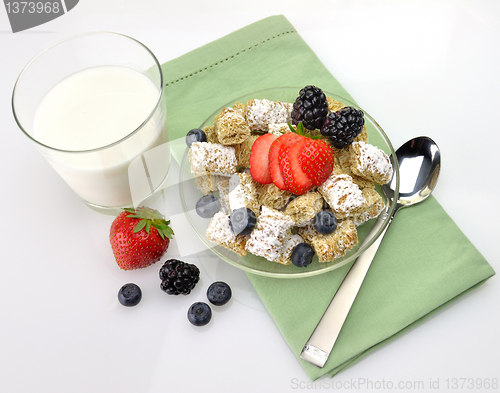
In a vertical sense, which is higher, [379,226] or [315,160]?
[315,160]

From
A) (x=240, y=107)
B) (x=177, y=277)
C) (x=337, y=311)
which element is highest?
(x=240, y=107)

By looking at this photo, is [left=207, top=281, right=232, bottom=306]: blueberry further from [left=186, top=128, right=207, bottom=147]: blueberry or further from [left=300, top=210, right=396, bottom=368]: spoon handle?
[left=186, top=128, right=207, bottom=147]: blueberry

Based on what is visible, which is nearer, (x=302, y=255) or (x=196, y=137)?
(x=302, y=255)

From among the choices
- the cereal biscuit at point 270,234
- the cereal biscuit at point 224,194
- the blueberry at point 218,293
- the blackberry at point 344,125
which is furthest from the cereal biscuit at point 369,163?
the blueberry at point 218,293

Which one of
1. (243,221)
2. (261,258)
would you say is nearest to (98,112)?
(243,221)

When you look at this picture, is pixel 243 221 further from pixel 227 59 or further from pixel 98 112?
pixel 227 59

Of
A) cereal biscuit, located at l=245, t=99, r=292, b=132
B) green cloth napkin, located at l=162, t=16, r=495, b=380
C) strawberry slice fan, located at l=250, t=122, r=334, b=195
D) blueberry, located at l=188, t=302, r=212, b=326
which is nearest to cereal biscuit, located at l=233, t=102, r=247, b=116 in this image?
cereal biscuit, located at l=245, t=99, r=292, b=132

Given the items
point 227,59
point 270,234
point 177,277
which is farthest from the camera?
point 227,59
